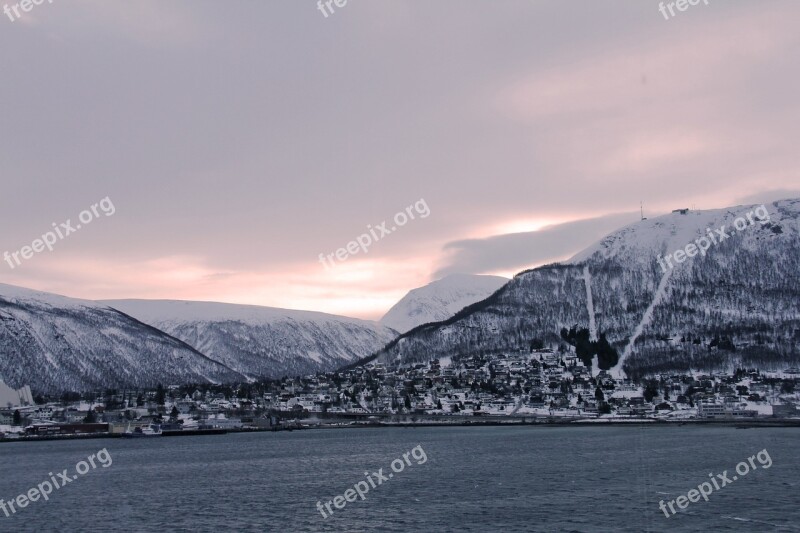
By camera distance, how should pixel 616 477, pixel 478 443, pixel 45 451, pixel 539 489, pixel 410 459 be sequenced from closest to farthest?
pixel 539 489 < pixel 616 477 < pixel 410 459 < pixel 478 443 < pixel 45 451

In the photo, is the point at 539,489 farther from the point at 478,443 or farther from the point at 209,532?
the point at 478,443

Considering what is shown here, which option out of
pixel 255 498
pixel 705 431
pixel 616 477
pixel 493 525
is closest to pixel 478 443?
pixel 705 431

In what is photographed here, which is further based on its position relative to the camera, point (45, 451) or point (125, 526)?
point (45, 451)

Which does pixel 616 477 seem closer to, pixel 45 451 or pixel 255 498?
pixel 255 498

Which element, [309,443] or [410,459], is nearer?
[410,459]

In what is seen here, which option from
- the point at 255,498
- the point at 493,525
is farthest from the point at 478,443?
the point at 493,525

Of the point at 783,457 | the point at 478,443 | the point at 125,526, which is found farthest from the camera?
the point at 478,443
